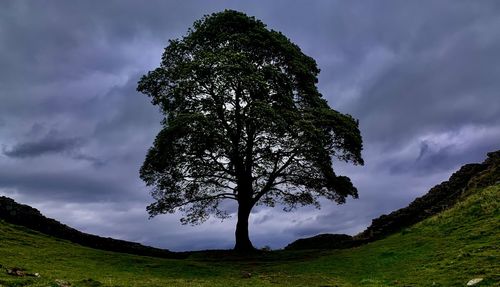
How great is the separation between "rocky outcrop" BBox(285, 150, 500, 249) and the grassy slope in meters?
4.03

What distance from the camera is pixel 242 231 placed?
45.6 meters

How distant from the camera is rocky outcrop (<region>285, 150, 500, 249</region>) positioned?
42.2m

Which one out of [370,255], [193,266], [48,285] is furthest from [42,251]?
[370,255]

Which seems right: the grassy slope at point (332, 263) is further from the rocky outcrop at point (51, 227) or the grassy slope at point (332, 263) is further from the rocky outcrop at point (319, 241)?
the rocky outcrop at point (319, 241)

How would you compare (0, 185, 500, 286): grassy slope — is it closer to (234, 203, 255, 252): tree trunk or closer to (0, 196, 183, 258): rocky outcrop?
(0, 196, 183, 258): rocky outcrop

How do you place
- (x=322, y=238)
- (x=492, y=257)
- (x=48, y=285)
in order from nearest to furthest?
(x=48, y=285) < (x=492, y=257) < (x=322, y=238)

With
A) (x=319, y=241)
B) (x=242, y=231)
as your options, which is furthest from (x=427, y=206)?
(x=242, y=231)

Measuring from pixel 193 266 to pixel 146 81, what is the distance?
2025 centimetres

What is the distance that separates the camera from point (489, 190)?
1401 inches

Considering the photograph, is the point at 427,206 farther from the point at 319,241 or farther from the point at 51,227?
the point at 51,227

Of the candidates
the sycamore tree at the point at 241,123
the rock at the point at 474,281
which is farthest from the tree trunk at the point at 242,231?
the rock at the point at 474,281

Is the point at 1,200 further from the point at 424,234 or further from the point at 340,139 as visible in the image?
the point at 424,234

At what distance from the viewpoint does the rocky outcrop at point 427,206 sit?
42219 millimetres

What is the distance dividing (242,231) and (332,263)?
1434 cm
